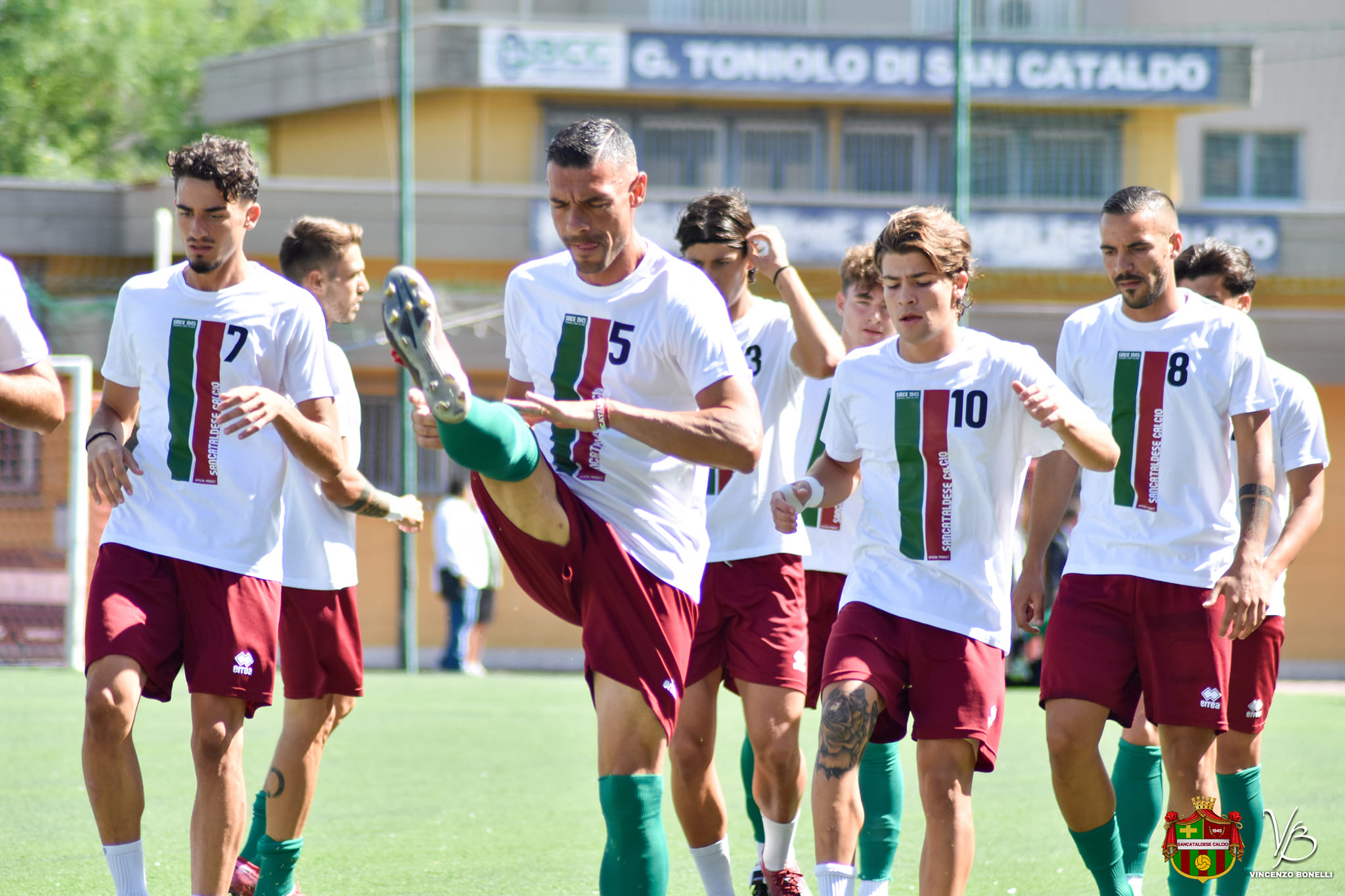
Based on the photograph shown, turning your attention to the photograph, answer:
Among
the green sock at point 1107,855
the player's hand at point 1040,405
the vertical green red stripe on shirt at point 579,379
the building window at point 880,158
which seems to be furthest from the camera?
the building window at point 880,158

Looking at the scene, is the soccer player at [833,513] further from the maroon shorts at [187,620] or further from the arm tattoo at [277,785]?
the maroon shorts at [187,620]

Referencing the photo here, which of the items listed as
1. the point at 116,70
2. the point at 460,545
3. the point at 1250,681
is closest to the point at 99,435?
the point at 1250,681

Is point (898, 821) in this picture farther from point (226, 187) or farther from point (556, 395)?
point (226, 187)

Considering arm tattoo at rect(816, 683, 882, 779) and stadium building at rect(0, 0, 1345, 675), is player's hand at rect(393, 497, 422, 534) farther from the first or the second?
stadium building at rect(0, 0, 1345, 675)

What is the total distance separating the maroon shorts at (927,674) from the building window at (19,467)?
13.4 meters

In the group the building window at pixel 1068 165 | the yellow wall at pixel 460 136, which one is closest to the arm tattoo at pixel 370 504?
the yellow wall at pixel 460 136

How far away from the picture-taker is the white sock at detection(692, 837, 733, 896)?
17.8ft

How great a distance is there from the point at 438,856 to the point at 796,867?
1.62 metres

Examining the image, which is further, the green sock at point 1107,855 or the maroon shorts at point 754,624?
the maroon shorts at point 754,624

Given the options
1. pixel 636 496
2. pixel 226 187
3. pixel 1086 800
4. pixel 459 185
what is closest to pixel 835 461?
pixel 636 496

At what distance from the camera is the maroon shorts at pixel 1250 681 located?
5602 millimetres

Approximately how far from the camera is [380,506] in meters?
5.68

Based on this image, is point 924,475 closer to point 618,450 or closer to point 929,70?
point 618,450

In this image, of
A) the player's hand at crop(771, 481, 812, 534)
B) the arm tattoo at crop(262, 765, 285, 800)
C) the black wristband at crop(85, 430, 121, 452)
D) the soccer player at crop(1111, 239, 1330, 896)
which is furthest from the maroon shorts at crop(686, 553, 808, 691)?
the black wristband at crop(85, 430, 121, 452)
